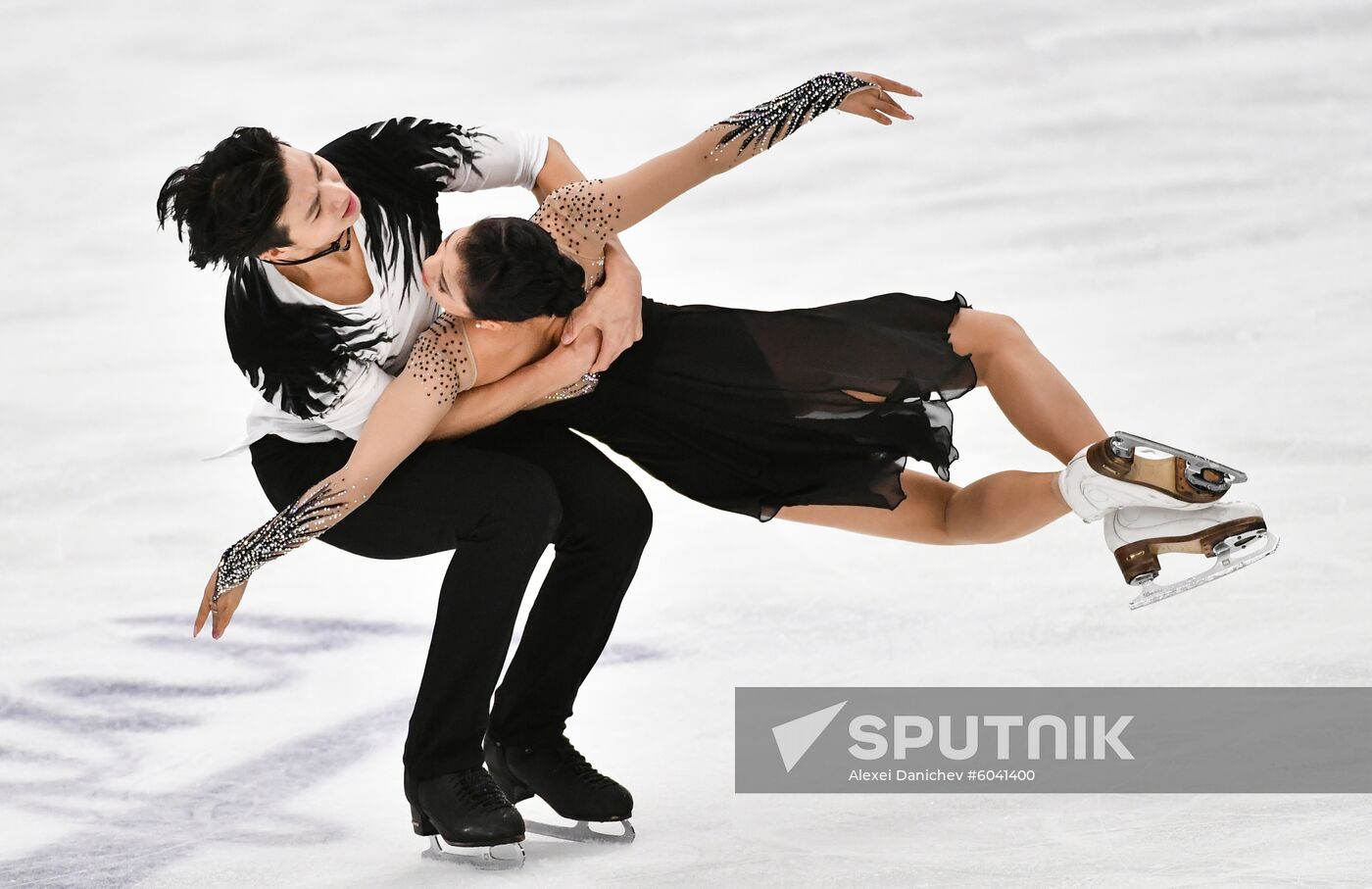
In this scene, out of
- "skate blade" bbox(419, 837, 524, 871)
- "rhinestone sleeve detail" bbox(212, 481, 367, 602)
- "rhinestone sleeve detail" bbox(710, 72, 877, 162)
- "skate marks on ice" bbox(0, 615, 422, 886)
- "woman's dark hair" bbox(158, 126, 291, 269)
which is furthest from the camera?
"skate marks on ice" bbox(0, 615, 422, 886)

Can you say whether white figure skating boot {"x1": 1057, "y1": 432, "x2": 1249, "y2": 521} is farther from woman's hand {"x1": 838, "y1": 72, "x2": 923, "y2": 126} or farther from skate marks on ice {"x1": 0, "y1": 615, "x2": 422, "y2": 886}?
skate marks on ice {"x1": 0, "y1": 615, "x2": 422, "y2": 886}

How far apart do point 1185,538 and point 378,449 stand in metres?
1.30

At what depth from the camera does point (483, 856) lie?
8.55 ft

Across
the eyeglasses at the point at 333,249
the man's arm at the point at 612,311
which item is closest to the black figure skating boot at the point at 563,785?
the man's arm at the point at 612,311

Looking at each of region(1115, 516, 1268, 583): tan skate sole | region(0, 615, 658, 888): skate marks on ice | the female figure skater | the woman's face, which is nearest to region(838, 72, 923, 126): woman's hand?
the female figure skater

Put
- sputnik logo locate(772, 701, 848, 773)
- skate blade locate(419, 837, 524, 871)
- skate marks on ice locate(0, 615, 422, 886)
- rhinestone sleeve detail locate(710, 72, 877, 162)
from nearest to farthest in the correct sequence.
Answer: skate blade locate(419, 837, 524, 871), rhinestone sleeve detail locate(710, 72, 877, 162), skate marks on ice locate(0, 615, 422, 886), sputnik logo locate(772, 701, 848, 773)

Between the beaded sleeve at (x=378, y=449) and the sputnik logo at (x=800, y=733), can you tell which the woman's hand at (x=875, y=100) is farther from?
the sputnik logo at (x=800, y=733)

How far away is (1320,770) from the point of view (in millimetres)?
2824

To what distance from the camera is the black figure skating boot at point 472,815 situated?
256 centimetres

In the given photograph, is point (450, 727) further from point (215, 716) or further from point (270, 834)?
point (215, 716)

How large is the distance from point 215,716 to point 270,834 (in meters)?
0.77

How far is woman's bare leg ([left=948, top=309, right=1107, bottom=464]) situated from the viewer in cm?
271

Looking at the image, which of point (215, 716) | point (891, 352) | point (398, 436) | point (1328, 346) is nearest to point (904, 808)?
point (891, 352)

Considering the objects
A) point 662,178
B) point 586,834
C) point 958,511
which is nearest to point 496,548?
point 586,834
